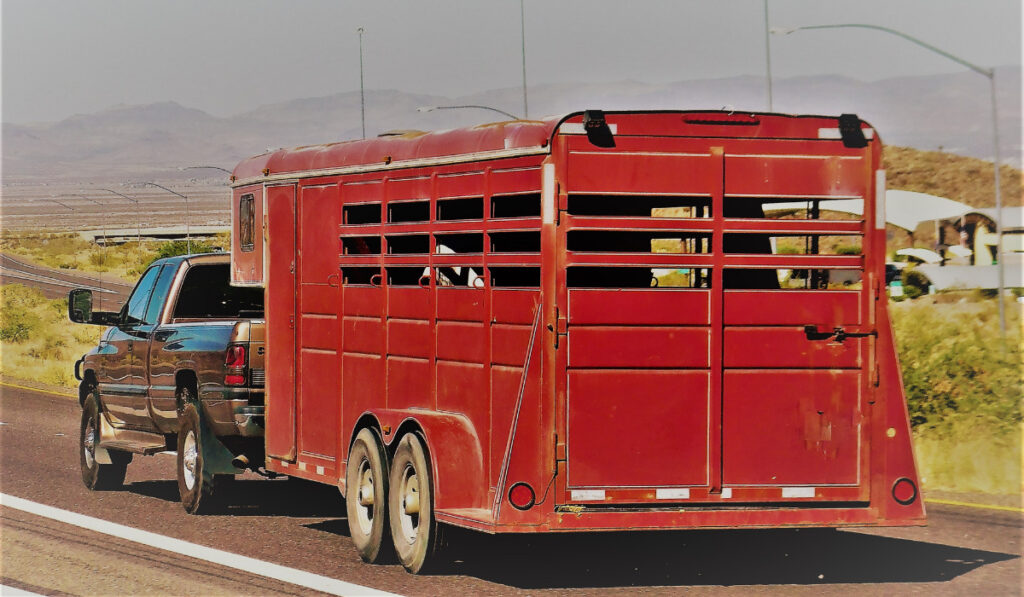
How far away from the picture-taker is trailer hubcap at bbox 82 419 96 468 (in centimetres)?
1698

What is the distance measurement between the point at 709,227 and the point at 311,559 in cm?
401

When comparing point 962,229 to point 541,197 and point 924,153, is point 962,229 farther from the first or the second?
point 541,197

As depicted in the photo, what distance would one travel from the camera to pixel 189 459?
1520cm

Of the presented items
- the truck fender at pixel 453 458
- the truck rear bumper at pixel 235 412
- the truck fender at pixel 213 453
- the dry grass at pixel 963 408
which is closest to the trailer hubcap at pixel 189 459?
the truck fender at pixel 213 453

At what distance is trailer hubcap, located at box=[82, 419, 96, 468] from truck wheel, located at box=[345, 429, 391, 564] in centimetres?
541

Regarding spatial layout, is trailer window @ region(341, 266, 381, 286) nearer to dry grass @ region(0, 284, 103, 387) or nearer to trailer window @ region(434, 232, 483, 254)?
trailer window @ region(434, 232, 483, 254)

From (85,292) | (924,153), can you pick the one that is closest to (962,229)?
(924,153)

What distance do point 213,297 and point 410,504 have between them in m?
5.60

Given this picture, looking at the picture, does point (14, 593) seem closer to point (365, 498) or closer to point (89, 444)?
point (365, 498)

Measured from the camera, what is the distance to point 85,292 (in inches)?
627

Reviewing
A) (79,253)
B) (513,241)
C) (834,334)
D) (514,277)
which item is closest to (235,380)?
(513,241)

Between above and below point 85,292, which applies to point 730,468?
below

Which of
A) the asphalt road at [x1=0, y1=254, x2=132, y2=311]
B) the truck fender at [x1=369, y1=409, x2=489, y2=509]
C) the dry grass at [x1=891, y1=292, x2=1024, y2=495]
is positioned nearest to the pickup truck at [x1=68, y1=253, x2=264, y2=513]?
the truck fender at [x1=369, y1=409, x2=489, y2=509]

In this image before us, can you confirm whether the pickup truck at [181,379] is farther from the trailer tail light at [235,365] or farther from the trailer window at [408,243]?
the trailer window at [408,243]
